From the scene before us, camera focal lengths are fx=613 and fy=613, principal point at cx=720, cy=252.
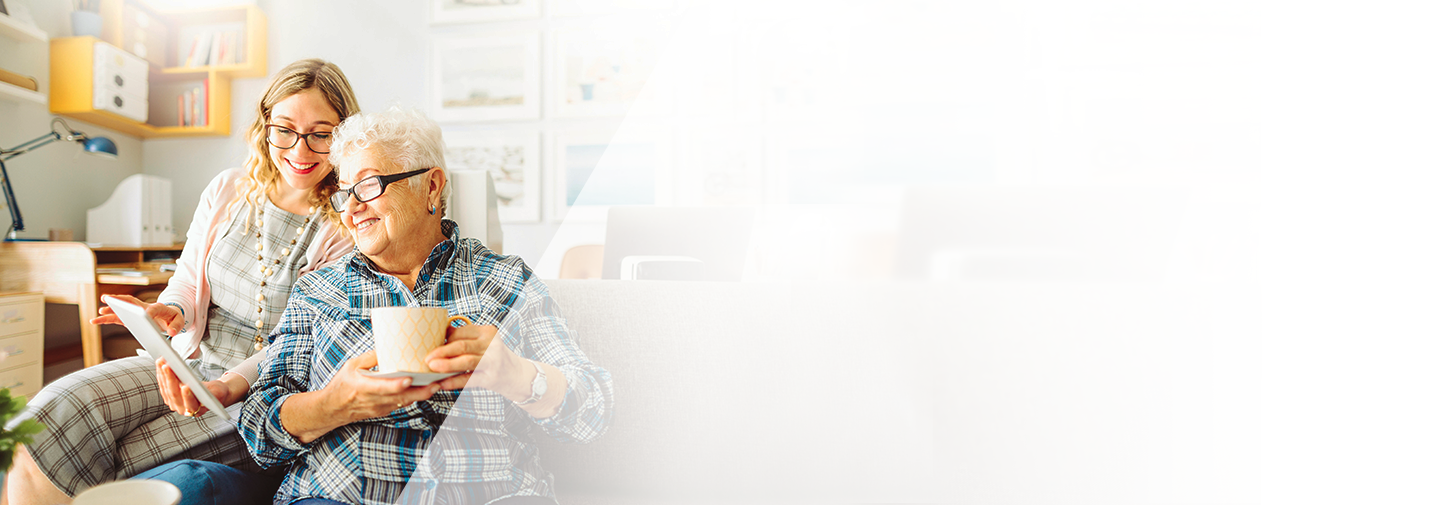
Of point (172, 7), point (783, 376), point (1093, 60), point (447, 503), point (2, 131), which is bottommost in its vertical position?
point (447, 503)

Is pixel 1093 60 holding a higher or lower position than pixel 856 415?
higher

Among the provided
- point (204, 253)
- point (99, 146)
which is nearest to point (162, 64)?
point (99, 146)

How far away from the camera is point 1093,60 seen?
0.47 meters

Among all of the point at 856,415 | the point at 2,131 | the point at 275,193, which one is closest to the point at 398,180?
the point at 275,193

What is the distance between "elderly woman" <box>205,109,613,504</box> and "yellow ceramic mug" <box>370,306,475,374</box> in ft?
0.33

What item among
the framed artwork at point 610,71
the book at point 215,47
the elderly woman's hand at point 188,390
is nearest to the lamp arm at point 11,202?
the book at point 215,47

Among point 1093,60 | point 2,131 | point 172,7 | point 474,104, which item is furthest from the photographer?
point 172,7

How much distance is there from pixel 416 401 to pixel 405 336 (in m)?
0.13

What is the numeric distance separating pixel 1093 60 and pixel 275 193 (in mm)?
998

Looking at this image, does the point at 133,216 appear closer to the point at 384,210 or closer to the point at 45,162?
the point at 45,162

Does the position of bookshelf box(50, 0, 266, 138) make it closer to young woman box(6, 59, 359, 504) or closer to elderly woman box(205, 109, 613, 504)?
young woman box(6, 59, 359, 504)

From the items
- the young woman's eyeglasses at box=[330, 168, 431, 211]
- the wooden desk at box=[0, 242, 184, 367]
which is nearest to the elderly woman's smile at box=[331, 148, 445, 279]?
the young woman's eyeglasses at box=[330, 168, 431, 211]

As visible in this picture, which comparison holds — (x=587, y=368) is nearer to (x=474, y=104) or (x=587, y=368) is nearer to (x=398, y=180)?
(x=398, y=180)

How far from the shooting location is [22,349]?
1.56m
